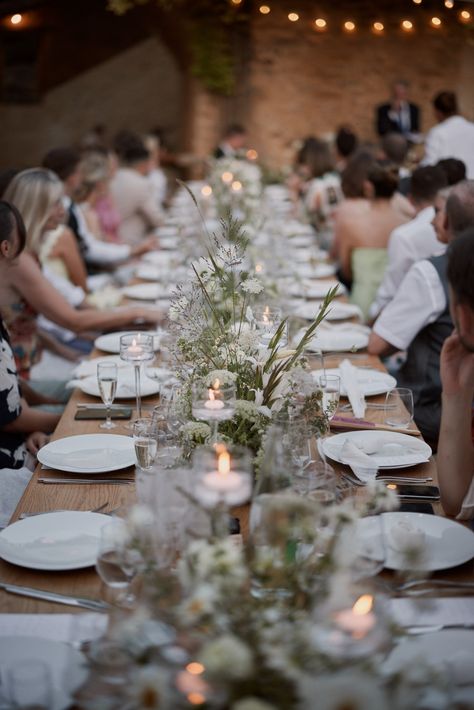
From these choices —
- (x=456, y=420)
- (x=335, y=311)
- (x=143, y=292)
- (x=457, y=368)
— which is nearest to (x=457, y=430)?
(x=456, y=420)

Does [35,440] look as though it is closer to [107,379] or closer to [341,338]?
[107,379]

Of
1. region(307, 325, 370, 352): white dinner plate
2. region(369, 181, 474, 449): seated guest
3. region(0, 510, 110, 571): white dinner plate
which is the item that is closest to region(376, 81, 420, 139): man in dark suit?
region(307, 325, 370, 352): white dinner plate

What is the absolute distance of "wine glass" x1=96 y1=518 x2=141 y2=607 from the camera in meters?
1.36

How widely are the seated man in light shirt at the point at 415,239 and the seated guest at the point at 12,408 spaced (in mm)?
2034

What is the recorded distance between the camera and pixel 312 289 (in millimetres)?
4688

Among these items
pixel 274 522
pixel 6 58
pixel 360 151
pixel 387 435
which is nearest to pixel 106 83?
pixel 6 58

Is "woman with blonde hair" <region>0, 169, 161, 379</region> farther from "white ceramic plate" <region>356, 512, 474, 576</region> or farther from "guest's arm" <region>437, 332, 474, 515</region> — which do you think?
"white ceramic plate" <region>356, 512, 474, 576</region>

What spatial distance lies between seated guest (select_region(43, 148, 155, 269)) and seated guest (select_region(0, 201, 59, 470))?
2.54 meters

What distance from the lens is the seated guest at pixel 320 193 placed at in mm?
7715

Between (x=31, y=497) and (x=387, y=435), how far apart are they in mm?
904

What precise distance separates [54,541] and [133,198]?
6.27 m

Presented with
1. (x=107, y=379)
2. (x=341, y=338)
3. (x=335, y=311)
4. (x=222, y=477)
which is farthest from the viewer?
(x=335, y=311)

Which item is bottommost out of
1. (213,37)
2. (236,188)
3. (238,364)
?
(238,364)

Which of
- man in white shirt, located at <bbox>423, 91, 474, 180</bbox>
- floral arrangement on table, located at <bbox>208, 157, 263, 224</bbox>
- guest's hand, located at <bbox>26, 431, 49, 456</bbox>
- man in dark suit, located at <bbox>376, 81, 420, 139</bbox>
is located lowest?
guest's hand, located at <bbox>26, 431, 49, 456</bbox>
